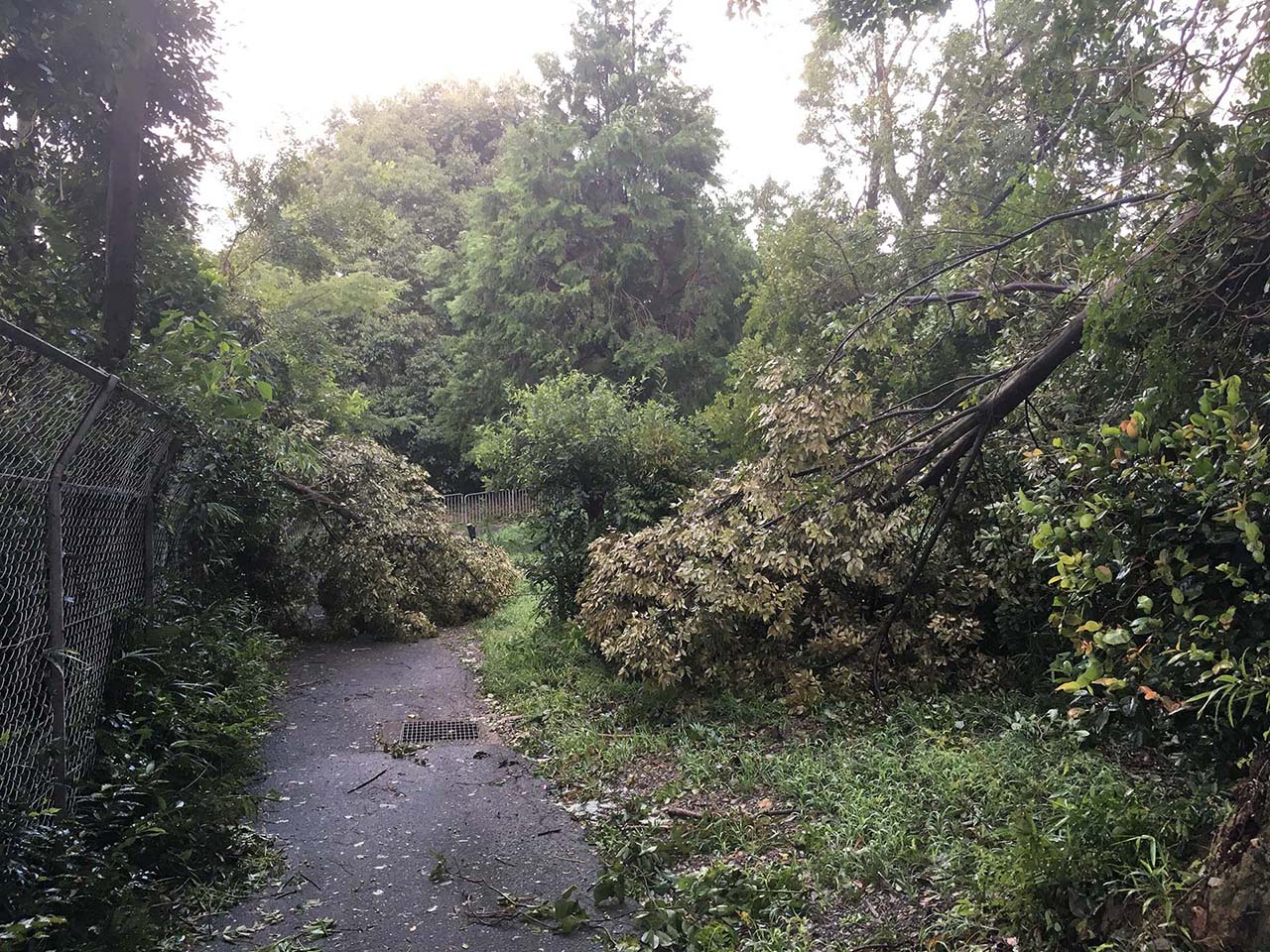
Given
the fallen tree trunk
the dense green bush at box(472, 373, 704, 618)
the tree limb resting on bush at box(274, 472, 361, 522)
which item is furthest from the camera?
the tree limb resting on bush at box(274, 472, 361, 522)

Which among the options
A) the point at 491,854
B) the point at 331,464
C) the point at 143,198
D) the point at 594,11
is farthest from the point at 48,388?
the point at 594,11

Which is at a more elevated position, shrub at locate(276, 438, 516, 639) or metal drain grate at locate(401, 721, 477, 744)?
shrub at locate(276, 438, 516, 639)

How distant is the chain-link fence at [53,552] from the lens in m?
2.98

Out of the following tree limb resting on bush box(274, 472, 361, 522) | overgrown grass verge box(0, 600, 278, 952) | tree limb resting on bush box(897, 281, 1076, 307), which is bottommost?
overgrown grass verge box(0, 600, 278, 952)

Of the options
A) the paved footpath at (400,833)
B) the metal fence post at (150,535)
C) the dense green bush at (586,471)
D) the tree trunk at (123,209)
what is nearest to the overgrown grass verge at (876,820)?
the paved footpath at (400,833)

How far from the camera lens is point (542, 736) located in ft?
19.8

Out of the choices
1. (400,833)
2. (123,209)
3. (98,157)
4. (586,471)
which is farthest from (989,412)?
(98,157)

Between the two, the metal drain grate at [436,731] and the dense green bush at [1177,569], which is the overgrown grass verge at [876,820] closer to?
the metal drain grate at [436,731]

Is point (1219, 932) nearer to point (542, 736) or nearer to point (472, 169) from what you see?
point (542, 736)

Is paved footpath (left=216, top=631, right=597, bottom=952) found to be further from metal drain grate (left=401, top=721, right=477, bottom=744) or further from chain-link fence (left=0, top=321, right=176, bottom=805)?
chain-link fence (left=0, top=321, right=176, bottom=805)

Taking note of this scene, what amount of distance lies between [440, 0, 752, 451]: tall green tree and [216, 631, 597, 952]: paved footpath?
14.4 metres

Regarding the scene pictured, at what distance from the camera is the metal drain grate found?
6133 mm

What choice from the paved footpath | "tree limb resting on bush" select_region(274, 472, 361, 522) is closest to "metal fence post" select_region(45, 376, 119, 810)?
the paved footpath

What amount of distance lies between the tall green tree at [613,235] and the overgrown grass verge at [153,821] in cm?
1534
